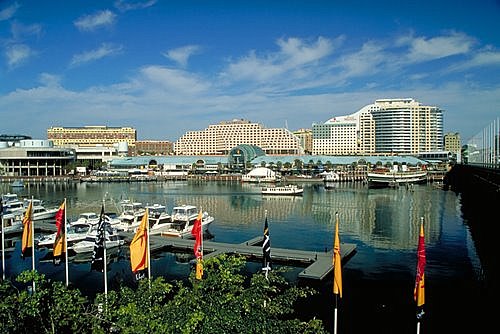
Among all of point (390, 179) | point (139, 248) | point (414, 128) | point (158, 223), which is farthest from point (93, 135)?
point (139, 248)

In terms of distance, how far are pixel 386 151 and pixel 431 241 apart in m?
104

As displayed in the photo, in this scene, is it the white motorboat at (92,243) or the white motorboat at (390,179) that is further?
the white motorboat at (390,179)

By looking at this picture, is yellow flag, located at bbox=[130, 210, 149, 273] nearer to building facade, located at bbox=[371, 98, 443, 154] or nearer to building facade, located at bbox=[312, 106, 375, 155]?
building facade, located at bbox=[371, 98, 443, 154]

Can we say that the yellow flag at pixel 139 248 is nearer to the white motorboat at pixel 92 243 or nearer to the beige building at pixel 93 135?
the white motorboat at pixel 92 243

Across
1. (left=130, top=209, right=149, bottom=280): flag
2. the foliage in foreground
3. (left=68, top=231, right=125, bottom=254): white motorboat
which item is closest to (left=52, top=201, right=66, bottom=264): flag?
(left=130, top=209, right=149, bottom=280): flag

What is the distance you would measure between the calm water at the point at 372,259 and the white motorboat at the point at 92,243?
2.45ft

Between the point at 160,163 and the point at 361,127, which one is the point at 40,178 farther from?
the point at 361,127

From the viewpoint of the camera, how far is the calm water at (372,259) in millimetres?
15656

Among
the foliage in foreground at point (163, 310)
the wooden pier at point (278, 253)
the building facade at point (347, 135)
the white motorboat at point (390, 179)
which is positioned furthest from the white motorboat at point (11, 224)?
the building facade at point (347, 135)

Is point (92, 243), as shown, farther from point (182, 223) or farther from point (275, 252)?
point (275, 252)

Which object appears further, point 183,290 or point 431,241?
point 431,241

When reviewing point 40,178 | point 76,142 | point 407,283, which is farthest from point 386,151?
point 407,283

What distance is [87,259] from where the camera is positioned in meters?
22.8

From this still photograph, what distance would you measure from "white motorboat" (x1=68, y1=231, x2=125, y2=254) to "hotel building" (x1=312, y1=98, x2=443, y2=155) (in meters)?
112
